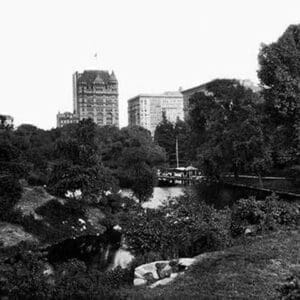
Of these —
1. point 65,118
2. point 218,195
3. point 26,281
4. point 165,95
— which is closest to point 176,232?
point 26,281

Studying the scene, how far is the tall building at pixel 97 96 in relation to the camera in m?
153

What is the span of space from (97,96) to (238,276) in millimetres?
144815

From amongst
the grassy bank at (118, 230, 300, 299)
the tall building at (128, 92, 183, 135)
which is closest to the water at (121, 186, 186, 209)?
the grassy bank at (118, 230, 300, 299)

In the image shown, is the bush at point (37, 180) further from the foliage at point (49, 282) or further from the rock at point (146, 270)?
the rock at point (146, 270)

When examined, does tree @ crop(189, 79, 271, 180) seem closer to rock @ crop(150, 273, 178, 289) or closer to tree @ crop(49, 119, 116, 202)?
tree @ crop(49, 119, 116, 202)

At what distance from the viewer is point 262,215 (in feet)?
55.3

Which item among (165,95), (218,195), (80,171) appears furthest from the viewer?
(165,95)

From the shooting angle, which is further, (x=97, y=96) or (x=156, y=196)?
(x=97, y=96)

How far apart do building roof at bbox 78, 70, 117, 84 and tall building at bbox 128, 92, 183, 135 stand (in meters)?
20.4

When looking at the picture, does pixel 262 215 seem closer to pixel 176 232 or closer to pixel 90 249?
pixel 176 232

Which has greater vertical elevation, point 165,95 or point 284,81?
point 165,95

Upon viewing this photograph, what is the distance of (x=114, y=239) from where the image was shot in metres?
26.2

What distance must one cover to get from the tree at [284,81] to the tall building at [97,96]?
120836mm

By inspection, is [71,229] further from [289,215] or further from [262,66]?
[262,66]
